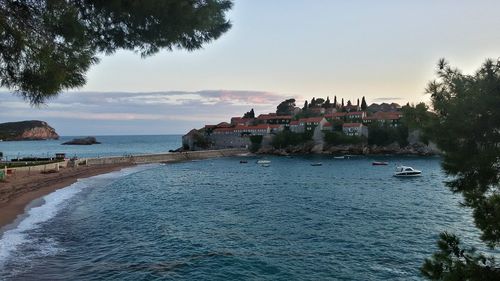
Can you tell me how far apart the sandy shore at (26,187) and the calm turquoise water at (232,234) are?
1.58 metres

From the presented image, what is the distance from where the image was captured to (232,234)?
2717 cm

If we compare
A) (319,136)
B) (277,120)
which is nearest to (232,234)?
(319,136)

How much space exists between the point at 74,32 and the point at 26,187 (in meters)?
47.4

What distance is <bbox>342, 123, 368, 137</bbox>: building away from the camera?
14012 centimetres

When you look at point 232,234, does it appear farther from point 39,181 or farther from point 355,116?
point 355,116

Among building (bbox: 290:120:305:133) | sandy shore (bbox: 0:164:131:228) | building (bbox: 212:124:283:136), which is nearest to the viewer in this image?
sandy shore (bbox: 0:164:131:228)

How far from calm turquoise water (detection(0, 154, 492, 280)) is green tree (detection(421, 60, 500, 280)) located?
11049 millimetres

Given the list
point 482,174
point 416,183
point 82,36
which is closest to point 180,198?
point 416,183

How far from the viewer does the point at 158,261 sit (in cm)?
2131

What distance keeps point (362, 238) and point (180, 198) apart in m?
25.6

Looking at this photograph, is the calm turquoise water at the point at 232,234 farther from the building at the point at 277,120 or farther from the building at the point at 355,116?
the building at the point at 277,120

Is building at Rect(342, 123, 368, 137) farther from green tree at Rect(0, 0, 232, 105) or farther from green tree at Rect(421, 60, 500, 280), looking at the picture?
green tree at Rect(421, 60, 500, 280)

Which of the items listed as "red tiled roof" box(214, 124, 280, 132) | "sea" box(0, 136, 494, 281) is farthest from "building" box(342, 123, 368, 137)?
"sea" box(0, 136, 494, 281)

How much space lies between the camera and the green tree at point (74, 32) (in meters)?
9.05
